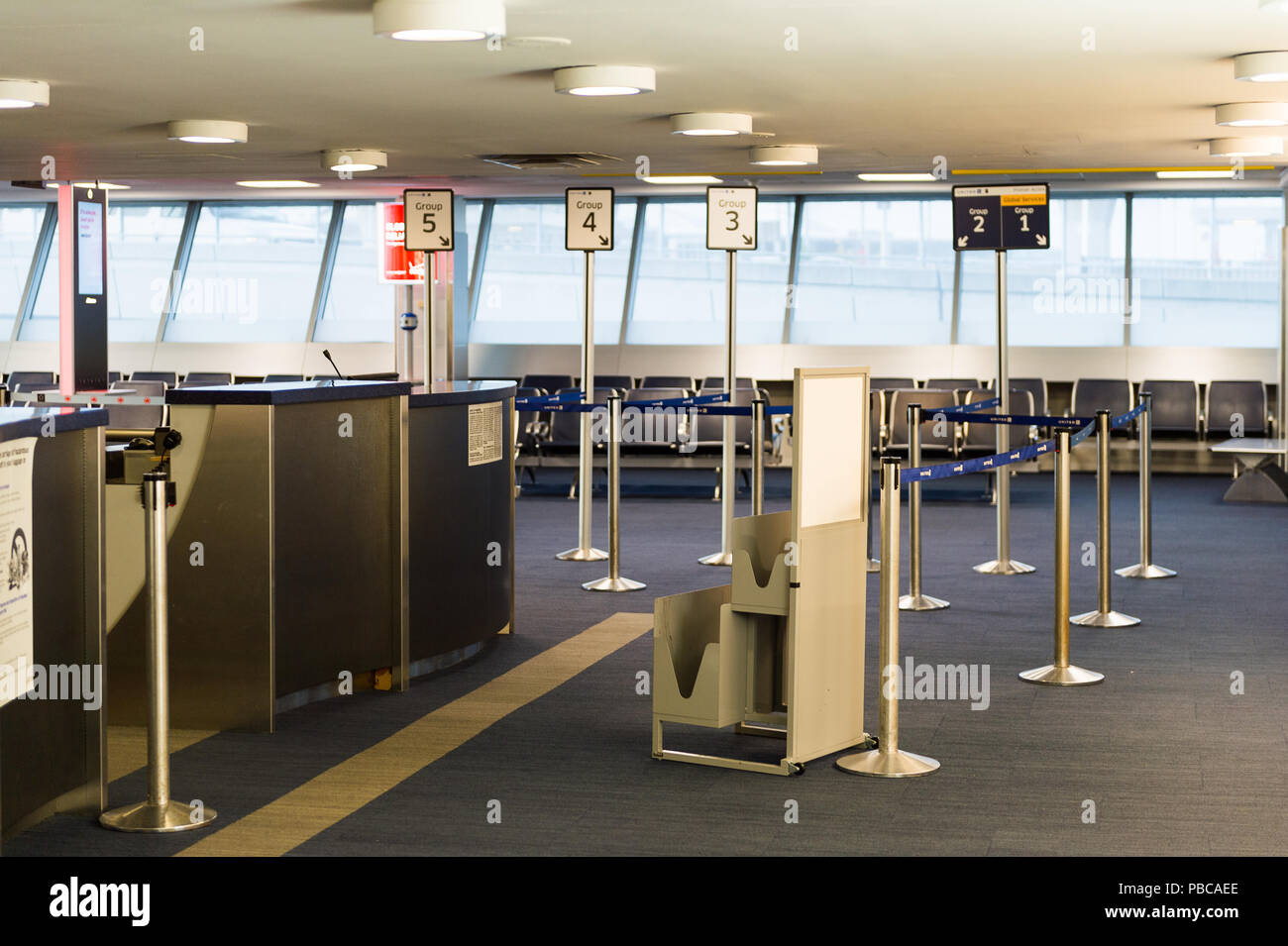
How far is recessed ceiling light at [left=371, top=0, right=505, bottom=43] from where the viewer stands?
4.85 meters

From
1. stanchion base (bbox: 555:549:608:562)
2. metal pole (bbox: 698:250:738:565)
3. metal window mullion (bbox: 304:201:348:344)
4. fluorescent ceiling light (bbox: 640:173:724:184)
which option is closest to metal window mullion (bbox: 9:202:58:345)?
metal window mullion (bbox: 304:201:348:344)

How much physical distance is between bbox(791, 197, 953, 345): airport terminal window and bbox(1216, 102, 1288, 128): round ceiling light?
7.26 metres

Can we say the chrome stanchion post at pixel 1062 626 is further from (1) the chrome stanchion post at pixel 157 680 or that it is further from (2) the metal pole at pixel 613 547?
(1) the chrome stanchion post at pixel 157 680

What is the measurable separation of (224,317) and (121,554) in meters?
12.1

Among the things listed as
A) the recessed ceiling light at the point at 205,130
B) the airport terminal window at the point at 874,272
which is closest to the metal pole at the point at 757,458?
the recessed ceiling light at the point at 205,130

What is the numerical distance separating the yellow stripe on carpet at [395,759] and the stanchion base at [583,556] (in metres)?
2.36

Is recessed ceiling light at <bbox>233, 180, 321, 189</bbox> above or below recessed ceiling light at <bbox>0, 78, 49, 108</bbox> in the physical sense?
above

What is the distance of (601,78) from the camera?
6438 mm

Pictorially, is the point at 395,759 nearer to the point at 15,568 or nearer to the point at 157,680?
the point at 157,680

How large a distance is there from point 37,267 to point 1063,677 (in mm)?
14310

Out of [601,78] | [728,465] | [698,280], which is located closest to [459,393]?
[601,78]

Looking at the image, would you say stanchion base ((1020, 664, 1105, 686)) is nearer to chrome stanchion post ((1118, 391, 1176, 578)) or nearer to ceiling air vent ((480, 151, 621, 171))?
chrome stanchion post ((1118, 391, 1176, 578))

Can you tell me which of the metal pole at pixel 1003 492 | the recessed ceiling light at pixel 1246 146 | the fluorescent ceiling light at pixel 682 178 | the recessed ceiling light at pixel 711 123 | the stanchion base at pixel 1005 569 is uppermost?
the fluorescent ceiling light at pixel 682 178

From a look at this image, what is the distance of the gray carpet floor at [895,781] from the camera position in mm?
3811
